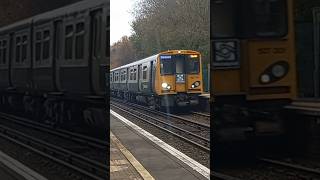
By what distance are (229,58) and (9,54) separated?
126cm

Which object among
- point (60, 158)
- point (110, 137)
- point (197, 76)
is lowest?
point (60, 158)

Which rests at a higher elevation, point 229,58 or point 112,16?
point 112,16

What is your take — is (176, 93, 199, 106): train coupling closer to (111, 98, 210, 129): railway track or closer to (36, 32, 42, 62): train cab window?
(111, 98, 210, 129): railway track

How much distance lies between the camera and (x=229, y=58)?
1193 millimetres

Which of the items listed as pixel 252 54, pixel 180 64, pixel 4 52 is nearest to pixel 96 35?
pixel 180 64

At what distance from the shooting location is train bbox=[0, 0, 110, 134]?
138 centimetres

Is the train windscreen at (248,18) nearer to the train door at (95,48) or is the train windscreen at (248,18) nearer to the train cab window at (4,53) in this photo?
the train door at (95,48)

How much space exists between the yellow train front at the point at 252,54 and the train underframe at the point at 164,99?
0.18m

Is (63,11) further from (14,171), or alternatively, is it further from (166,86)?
(14,171)

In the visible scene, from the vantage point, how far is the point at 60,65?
5.31ft

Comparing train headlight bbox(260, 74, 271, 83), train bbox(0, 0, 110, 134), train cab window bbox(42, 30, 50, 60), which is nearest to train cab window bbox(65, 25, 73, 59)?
train bbox(0, 0, 110, 134)

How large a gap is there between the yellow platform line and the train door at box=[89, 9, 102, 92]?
0.20 m

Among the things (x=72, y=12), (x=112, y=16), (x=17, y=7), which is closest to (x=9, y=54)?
(x=17, y=7)

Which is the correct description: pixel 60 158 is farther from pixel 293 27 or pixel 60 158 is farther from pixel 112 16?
pixel 293 27
